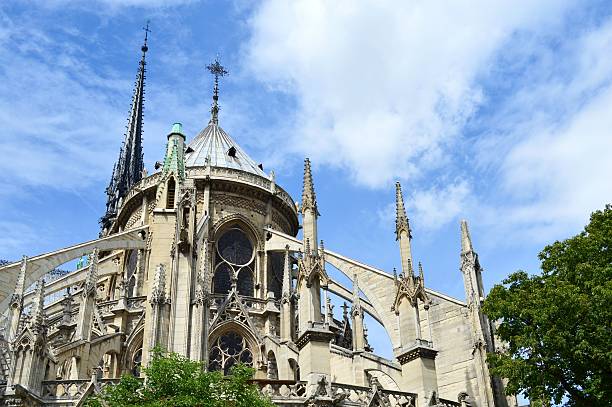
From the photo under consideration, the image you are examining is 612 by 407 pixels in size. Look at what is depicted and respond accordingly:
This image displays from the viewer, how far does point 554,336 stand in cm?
1759

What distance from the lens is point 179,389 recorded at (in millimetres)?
14492

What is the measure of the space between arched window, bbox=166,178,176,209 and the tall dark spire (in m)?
38.3

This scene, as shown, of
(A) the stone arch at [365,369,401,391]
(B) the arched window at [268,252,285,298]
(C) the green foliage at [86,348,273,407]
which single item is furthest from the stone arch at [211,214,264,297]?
(C) the green foliage at [86,348,273,407]

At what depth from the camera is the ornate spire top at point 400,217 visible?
22.5 metres

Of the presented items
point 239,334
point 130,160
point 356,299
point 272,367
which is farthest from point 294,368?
point 130,160

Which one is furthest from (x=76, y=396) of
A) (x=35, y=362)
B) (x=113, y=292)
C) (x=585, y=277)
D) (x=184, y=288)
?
(x=113, y=292)

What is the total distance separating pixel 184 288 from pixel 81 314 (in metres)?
6.67

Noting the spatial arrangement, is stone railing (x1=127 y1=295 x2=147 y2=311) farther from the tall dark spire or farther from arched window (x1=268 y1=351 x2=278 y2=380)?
the tall dark spire

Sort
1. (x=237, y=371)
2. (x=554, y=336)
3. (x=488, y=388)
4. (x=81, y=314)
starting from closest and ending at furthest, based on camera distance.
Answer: (x=237, y=371)
(x=554, y=336)
(x=488, y=388)
(x=81, y=314)

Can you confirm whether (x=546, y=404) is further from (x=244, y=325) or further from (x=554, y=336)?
(x=244, y=325)

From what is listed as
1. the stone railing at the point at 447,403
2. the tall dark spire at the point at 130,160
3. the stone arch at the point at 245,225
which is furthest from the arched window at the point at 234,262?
the tall dark spire at the point at 130,160

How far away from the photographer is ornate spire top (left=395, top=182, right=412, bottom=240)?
73.7 feet

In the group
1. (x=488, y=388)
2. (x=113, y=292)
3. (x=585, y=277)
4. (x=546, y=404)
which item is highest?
(x=113, y=292)

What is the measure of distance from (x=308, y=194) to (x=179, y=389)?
8.35m
